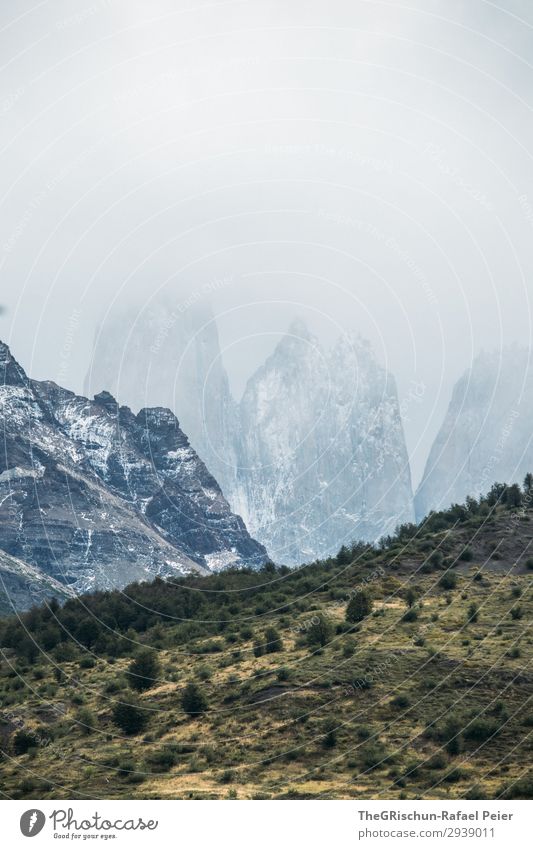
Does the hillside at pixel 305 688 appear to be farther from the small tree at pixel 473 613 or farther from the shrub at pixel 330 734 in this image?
the small tree at pixel 473 613

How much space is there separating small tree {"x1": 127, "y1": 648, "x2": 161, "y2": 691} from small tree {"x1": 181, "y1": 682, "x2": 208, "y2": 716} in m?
9.18

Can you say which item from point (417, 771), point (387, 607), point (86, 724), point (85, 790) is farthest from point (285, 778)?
point (387, 607)

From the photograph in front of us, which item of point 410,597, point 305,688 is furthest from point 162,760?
point 410,597

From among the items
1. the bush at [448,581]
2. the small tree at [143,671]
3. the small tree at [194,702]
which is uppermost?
the bush at [448,581]

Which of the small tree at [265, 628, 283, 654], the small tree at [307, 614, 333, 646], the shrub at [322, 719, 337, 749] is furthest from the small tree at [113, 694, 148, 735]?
the small tree at [307, 614, 333, 646]

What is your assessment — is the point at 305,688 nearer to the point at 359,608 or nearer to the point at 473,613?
the point at 359,608

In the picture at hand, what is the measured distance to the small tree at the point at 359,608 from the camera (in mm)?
122938

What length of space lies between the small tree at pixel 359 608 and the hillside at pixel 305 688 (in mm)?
236

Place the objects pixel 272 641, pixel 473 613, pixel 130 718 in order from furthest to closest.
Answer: pixel 272 641
pixel 473 613
pixel 130 718

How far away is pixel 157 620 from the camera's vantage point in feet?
497

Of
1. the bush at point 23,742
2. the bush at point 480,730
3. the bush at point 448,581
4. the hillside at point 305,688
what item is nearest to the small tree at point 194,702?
the hillside at point 305,688

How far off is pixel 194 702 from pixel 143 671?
1374 cm

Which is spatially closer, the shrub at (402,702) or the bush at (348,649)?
the shrub at (402,702)

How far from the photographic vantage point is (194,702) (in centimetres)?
10481
